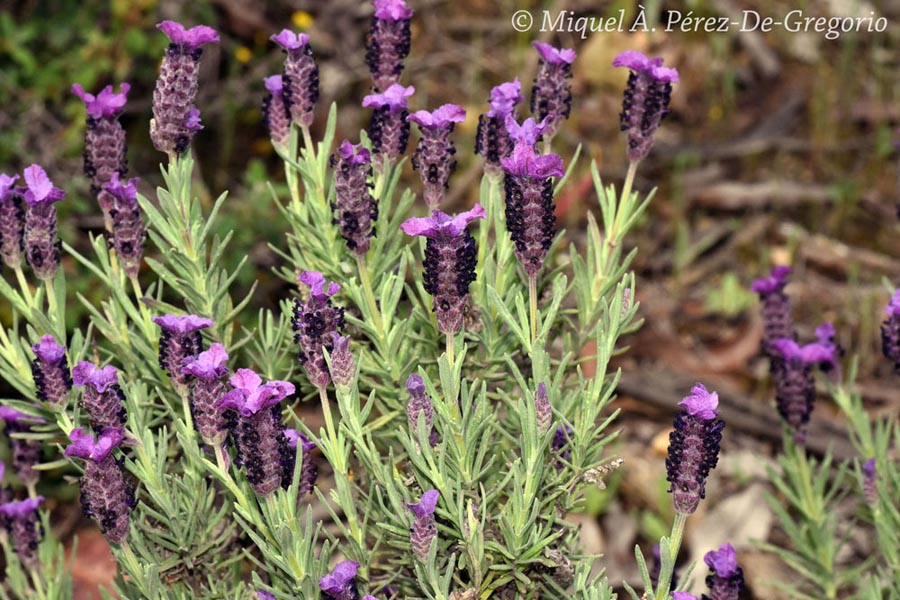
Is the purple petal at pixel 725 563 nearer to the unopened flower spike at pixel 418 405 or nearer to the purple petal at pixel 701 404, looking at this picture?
the purple petal at pixel 701 404

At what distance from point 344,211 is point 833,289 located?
305 centimetres

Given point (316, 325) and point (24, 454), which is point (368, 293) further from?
point (24, 454)

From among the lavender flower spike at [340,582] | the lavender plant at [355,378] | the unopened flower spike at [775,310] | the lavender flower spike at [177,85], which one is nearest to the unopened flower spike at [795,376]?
the unopened flower spike at [775,310]

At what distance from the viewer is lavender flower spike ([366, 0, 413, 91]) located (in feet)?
7.16

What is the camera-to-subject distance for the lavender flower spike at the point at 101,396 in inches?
71.4

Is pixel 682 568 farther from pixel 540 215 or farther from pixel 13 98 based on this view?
pixel 13 98

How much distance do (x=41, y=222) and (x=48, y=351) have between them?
0.86ft

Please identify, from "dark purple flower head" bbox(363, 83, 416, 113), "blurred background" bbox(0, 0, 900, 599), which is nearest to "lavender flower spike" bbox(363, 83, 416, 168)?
"dark purple flower head" bbox(363, 83, 416, 113)

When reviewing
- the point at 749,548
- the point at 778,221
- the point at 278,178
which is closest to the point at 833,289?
the point at 778,221

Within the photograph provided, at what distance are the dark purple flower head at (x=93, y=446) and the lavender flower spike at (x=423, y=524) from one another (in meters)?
0.46

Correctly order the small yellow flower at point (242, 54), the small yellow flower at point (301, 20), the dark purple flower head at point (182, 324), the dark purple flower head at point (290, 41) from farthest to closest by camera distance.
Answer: the small yellow flower at point (301, 20) < the small yellow flower at point (242, 54) < the dark purple flower head at point (290, 41) < the dark purple flower head at point (182, 324)

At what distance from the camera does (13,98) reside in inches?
178

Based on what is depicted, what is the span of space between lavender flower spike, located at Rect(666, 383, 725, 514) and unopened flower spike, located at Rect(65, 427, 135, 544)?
85 cm

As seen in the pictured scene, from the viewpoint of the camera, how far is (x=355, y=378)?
5.98 ft
